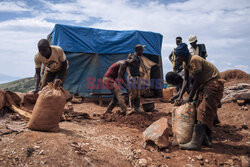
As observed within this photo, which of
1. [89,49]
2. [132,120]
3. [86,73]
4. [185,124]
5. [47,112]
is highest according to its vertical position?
→ [89,49]

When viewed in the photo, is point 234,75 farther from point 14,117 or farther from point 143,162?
point 14,117

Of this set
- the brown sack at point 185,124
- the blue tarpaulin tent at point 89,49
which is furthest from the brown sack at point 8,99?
the blue tarpaulin tent at point 89,49

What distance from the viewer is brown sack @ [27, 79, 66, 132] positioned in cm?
306

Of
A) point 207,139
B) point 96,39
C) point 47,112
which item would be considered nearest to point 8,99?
point 47,112

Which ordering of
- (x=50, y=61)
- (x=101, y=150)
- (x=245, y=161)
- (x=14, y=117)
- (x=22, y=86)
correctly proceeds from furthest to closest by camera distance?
(x=22, y=86)
(x=50, y=61)
(x=14, y=117)
(x=101, y=150)
(x=245, y=161)

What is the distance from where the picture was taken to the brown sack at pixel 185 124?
10.2 ft

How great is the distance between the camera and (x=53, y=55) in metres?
4.10

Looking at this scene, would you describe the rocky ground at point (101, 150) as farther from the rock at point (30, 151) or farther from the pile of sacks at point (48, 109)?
the pile of sacks at point (48, 109)

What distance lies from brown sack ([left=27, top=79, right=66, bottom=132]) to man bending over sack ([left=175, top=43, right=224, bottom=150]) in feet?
6.22

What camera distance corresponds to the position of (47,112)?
3.10 metres

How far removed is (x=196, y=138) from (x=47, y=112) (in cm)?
219

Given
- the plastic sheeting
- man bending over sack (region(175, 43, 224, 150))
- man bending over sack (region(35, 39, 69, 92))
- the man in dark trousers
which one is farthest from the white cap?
the plastic sheeting

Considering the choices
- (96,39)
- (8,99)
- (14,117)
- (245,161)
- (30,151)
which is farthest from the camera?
(96,39)

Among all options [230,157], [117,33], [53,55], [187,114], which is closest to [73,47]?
[117,33]
